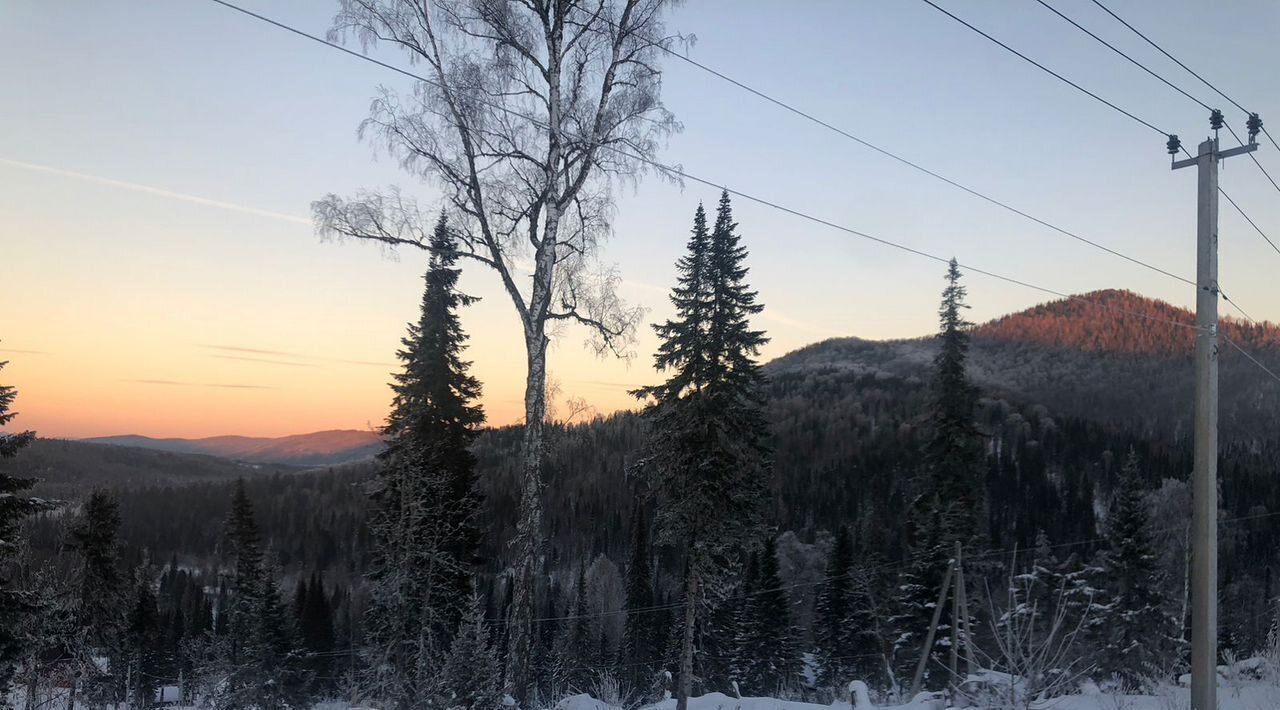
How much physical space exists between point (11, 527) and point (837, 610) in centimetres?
4341

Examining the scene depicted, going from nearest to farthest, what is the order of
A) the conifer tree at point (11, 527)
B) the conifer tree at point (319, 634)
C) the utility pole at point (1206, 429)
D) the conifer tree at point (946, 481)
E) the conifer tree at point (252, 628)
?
the utility pole at point (1206, 429)
the conifer tree at point (11, 527)
the conifer tree at point (946, 481)
the conifer tree at point (252, 628)
the conifer tree at point (319, 634)

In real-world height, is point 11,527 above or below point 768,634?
above

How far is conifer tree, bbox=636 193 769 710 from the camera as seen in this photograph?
846 inches

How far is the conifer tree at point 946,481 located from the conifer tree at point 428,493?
612 inches

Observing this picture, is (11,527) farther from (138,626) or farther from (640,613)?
(640,613)

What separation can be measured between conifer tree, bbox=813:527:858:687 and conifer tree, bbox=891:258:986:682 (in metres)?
18.7

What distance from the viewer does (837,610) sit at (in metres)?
49.0

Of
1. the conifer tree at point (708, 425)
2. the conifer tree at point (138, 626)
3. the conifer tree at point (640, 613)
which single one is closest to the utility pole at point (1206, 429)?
the conifer tree at point (708, 425)

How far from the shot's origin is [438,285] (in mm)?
24016

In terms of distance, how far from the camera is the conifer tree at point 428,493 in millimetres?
21594

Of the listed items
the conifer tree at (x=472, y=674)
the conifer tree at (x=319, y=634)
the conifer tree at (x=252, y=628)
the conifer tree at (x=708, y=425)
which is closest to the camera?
the conifer tree at (x=472, y=674)

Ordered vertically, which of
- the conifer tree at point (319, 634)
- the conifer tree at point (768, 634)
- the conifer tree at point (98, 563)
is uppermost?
the conifer tree at point (98, 563)

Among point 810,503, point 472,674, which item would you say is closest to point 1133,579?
point 472,674

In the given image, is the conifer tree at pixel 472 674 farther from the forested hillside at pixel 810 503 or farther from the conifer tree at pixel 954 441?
the forested hillside at pixel 810 503
